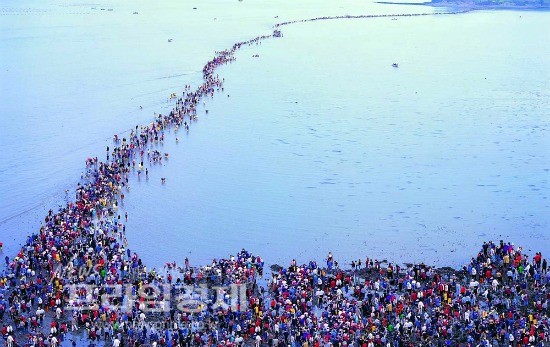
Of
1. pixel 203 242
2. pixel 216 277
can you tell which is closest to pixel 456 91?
pixel 203 242

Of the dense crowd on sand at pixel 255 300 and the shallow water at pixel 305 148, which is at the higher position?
the shallow water at pixel 305 148

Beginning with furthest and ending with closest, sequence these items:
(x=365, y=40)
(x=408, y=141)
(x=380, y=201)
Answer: (x=365, y=40) → (x=408, y=141) → (x=380, y=201)

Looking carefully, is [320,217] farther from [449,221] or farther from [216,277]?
[216,277]

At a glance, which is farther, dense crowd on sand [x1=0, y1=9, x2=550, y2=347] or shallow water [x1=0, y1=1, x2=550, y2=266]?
shallow water [x1=0, y1=1, x2=550, y2=266]

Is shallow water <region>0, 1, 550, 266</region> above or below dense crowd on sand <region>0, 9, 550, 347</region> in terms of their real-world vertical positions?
above
